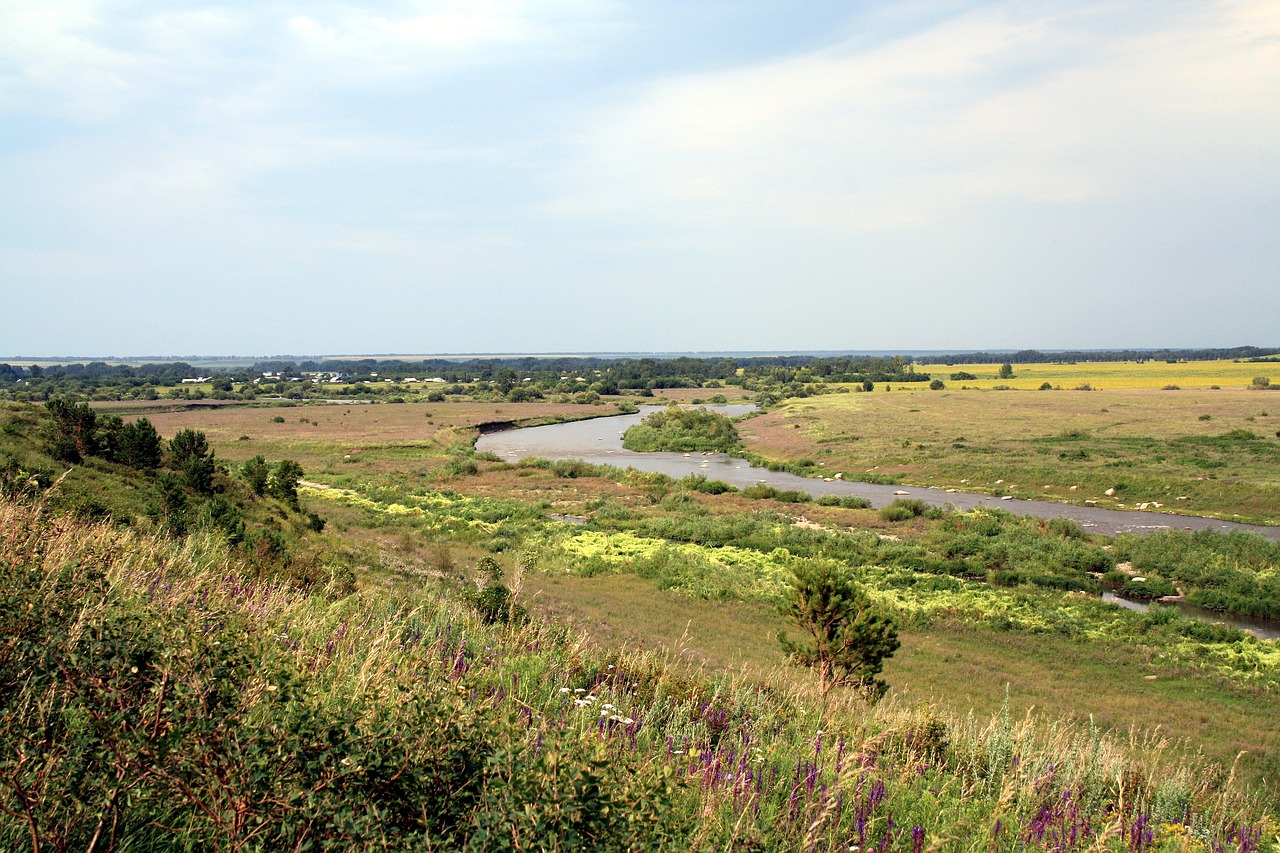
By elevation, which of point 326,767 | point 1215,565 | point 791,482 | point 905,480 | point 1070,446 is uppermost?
point 326,767

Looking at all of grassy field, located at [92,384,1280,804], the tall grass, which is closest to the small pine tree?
grassy field, located at [92,384,1280,804]

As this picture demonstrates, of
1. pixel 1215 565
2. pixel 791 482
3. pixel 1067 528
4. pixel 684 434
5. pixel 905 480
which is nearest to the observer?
pixel 1215 565

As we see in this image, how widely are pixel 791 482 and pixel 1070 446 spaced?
65.0 feet

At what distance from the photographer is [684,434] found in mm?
70250

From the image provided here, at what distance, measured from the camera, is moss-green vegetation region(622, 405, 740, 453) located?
6700 centimetres

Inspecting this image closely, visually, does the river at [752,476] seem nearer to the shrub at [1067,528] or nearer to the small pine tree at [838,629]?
the shrub at [1067,528]

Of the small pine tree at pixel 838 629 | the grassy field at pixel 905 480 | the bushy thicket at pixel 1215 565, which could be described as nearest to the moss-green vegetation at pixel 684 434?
the grassy field at pixel 905 480

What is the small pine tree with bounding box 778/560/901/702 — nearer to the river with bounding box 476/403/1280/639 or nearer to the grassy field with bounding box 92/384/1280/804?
the grassy field with bounding box 92/384/1280/804

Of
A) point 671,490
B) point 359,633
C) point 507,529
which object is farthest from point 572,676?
point 671,490

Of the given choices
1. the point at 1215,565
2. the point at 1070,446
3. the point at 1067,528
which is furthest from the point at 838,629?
the point at 1070,446

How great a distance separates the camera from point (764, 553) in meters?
28.7

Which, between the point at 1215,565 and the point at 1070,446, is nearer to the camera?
the point at 1215,565

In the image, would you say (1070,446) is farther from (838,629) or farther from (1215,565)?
(838,629)

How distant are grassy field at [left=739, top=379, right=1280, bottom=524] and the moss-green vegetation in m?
2.37
